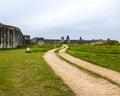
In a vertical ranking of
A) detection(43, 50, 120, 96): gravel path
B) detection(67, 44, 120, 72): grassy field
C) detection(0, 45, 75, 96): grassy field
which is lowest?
detection(0, 45, 75, 96): grassy field

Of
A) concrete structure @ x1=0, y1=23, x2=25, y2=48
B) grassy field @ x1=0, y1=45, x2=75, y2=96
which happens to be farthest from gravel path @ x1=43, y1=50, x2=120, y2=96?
concrete structure @ x1=0, y1=23, x2=25, y2=48

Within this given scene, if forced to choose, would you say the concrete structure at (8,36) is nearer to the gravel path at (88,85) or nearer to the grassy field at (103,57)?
the grassy field at (103,57)

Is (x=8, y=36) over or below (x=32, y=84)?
over

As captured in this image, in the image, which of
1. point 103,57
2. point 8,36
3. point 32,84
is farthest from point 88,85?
point 8,36

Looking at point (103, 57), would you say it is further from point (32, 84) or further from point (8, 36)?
point (8, 36)

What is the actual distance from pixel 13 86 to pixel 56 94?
3055 millimetres

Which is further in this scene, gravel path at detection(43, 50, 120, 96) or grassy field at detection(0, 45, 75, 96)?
grassy field at detection(0, 45, 75, 96)

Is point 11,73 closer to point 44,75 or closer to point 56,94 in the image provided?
point 44,75

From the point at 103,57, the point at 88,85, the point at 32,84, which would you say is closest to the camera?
the point at 88,85

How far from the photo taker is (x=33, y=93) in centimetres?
1455

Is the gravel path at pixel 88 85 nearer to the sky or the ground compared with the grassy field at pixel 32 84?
nearer to the sky

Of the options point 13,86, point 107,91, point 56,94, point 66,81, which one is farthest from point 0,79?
point 107,91

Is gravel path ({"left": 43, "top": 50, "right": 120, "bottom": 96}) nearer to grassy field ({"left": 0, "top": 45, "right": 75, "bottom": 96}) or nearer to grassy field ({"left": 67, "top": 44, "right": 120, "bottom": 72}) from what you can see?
grassy field ({"left": 0, "top": 45, "right": 75, "bottom": 96})

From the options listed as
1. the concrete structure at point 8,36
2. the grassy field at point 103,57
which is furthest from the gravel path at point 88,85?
the concrete structure at point 8,36
